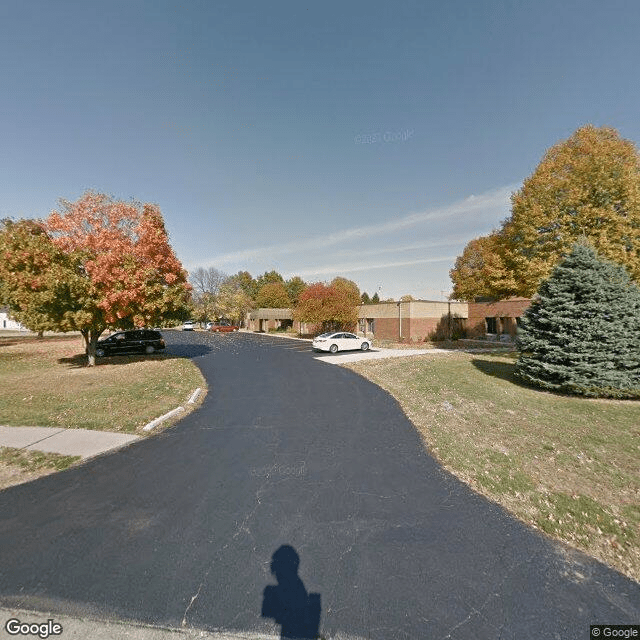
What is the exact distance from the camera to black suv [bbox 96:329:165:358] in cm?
2011

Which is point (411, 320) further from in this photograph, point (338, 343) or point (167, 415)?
point (167, 415)

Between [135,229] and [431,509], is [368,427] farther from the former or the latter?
[135,229]

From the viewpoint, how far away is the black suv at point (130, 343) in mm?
20109

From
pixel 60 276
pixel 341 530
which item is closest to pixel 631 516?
pixel 341 530

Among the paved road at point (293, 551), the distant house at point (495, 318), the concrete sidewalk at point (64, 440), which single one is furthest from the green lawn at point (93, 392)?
the distant house at point (495, 318)

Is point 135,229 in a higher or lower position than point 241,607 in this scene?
higher

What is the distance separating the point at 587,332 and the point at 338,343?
587 inches

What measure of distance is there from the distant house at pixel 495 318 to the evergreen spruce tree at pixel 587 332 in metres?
17.8

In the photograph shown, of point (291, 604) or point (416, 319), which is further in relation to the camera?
point (416, 319)

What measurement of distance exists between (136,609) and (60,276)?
565 inches

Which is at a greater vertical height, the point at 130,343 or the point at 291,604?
the point at 130,343

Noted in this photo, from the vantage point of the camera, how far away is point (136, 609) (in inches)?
117

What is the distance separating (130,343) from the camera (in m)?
21.0

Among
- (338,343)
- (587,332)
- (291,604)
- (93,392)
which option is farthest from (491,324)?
(291,604)
